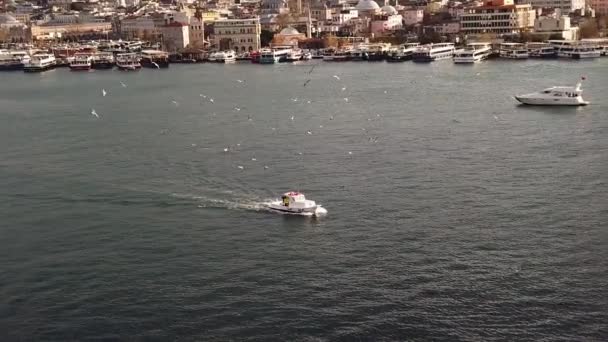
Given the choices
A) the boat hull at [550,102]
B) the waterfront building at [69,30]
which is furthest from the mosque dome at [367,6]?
the boat hull at [550,102]

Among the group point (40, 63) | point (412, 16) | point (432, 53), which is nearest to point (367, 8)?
point (412, 16)

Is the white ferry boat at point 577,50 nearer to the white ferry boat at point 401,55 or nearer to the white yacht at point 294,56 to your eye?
the white ferry boat at point 401,55

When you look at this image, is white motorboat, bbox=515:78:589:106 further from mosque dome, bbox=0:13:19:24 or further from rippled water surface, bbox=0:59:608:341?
mosque dome, bbox=0:13:19:24

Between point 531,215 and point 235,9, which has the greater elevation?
point 235,9

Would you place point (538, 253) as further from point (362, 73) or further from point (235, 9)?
point (235, 9)

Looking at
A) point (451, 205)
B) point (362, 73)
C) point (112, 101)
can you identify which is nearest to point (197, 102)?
point (112, 101)

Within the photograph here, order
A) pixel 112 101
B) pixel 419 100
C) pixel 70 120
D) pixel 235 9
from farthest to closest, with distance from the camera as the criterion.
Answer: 1. pixel 235 9
2. pixel 112 101
3. pixel 419 100
4. pixel 70 120

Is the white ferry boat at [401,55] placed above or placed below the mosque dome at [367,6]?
below
